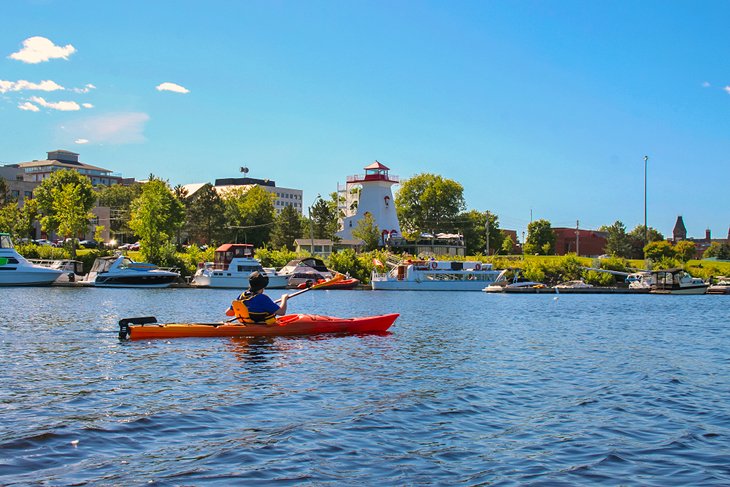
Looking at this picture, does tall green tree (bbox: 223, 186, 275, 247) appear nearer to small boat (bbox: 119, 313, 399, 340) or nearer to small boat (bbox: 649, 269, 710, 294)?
small boat (bbox: 649, 269, 710, 294)

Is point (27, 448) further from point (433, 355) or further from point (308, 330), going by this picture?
point (308, 330)

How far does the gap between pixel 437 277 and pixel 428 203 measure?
54.4 m

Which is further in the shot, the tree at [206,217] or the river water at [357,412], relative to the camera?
the tree at [206,217]

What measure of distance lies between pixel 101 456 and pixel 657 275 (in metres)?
87.3

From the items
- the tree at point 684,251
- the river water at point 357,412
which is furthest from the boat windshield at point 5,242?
the tree at point 684,251

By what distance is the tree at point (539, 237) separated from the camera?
13338 centimetres

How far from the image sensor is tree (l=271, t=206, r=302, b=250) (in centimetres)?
11906

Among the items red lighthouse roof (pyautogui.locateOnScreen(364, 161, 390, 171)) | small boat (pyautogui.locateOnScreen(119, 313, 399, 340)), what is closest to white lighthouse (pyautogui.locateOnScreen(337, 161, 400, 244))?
red lighthouse roof (pyautogui.locateOnScreen(364, 161, 390, 171))

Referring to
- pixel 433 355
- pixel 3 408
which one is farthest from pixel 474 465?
pixel 433 355

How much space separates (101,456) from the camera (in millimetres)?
11203

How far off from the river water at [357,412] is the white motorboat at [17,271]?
48463mm

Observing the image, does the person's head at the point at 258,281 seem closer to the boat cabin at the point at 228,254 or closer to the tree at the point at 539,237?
the boat cabin at the point at 228,254

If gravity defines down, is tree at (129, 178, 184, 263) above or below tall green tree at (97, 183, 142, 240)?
below

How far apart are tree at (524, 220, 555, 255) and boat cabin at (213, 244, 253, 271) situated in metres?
63.8
